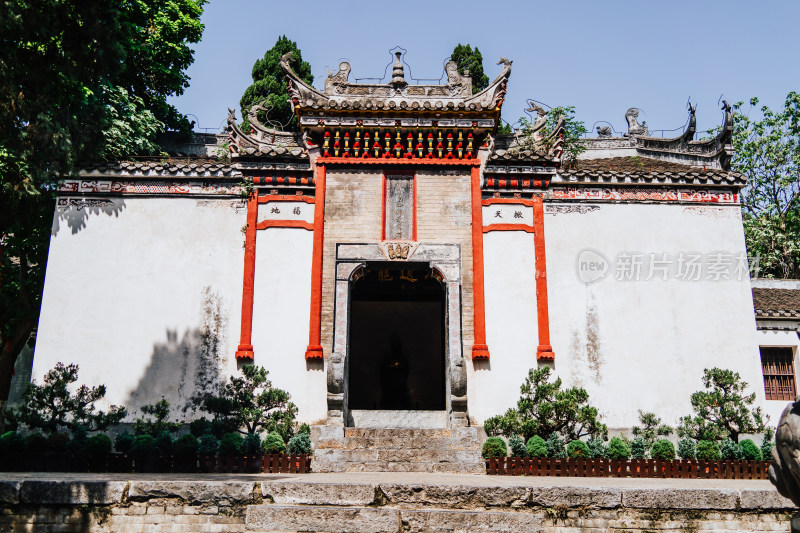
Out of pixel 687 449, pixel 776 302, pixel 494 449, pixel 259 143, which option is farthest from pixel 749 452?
pixel 259 143

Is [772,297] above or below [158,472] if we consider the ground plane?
above

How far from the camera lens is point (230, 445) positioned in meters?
11.2

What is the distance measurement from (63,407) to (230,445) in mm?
3727

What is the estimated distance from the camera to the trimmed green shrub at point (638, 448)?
11.9 meters

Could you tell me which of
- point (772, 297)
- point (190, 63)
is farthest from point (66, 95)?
point (772, 297)

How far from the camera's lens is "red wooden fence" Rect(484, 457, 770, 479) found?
36.1 feet

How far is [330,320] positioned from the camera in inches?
513

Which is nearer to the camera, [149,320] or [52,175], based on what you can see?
[52,175]

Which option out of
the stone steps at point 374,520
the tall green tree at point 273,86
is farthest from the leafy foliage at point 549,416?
the tall green tree at point 273,86

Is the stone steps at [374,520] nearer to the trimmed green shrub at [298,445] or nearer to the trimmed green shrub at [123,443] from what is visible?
the trimmed green shrub at [298,445]

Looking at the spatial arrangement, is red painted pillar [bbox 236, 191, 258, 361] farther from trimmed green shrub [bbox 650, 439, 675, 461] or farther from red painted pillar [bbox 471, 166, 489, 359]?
trimmed green shrub [bbox 650, 439, 675, 461]

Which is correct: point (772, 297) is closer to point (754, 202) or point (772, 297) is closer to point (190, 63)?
point (754, 202)

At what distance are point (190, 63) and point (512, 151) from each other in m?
13.0

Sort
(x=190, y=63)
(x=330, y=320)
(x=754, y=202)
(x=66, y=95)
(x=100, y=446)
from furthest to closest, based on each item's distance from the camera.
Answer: (x=754, y=202) < (x=190, y=63) < (x=330, y=320) < (x=100, y=446) < (x=66, y=95)
